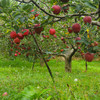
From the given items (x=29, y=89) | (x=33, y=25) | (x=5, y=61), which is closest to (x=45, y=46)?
(x=5, y=61)

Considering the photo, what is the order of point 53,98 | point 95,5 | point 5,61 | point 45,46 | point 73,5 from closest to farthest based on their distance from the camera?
point 95,5 < point 73,5 < point 53,98 < point 45,46 < point 5,61

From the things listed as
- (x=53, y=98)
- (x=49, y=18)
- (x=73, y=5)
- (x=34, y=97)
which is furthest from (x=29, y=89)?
(x=73, y=5)

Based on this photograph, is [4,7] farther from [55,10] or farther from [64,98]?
[64,98]

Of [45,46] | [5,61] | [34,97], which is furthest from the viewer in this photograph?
[5,61]

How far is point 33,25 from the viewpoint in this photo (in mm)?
1669

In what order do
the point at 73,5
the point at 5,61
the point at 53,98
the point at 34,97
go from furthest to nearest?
the point at 5,61, the point at 53,98, the point at 34,97, the point at 73,5

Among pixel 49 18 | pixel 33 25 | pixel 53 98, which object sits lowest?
pixel 53 98

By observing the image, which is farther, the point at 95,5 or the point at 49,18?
the point at 49,18

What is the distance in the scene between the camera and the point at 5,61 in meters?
8.75

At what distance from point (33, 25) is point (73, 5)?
50 centimetres

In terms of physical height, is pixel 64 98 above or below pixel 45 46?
above

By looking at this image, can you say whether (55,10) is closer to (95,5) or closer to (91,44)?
(95,5)

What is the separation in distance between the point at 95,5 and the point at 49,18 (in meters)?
0.46

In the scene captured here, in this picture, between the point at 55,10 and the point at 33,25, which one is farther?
the point at 33,25
